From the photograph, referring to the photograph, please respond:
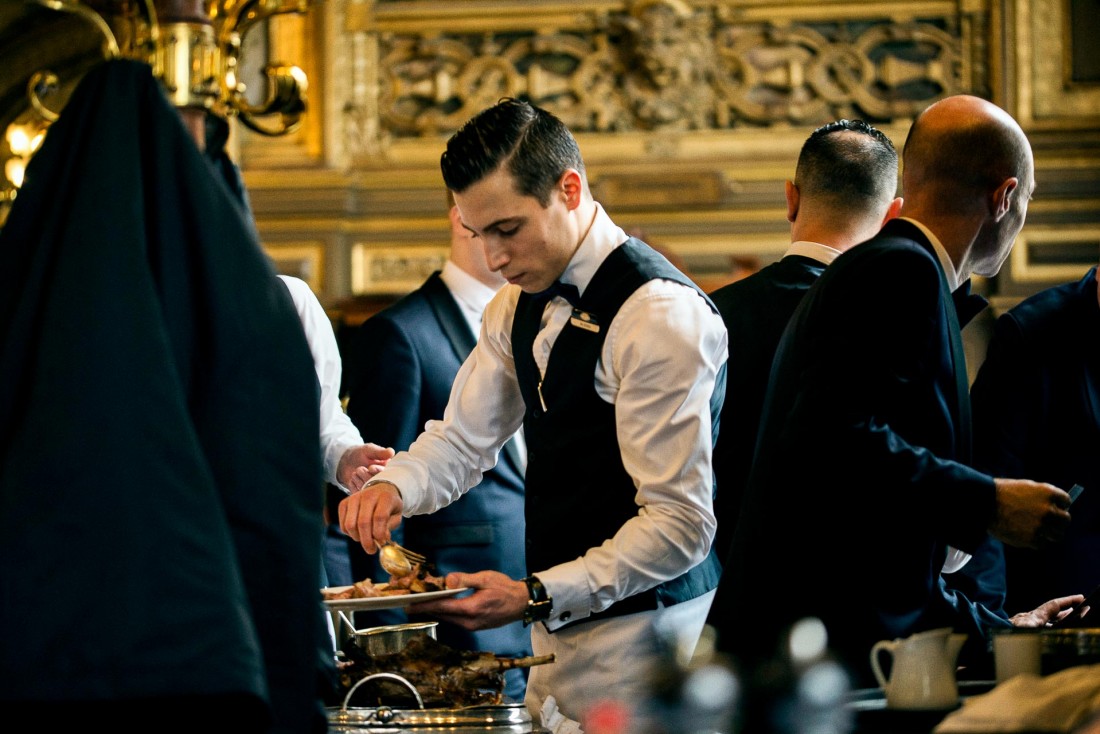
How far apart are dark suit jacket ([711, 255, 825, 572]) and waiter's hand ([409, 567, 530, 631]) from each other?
74cm

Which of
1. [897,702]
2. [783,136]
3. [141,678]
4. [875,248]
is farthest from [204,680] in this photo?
[783,136]

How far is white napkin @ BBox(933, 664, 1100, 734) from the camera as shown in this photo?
1.22 m

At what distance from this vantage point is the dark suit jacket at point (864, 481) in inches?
74.2

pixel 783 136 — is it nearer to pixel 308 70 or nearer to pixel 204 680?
pixel 308 70

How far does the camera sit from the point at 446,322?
12.4ft

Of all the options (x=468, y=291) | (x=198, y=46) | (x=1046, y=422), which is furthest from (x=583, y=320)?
(x=198, y=46)

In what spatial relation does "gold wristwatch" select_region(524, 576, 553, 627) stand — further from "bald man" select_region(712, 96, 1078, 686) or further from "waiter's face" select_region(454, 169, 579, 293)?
"waiter's face" select_region(454, 169, 579, 293)

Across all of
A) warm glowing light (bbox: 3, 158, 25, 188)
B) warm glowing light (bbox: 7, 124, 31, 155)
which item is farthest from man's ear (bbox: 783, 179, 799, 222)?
warm glowing light (bbox: 3, 158, 25, 188)

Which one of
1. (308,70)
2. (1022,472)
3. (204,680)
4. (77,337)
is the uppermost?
(308,70)

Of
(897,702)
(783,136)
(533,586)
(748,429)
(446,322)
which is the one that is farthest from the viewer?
(783,136)

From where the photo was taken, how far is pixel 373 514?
2.37 meters

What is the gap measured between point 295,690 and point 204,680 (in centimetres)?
18

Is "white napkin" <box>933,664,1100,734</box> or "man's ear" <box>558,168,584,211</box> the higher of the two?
"man's ear" <box>558,168,584,211</box>

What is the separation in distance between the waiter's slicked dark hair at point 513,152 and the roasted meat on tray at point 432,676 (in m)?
0.74
